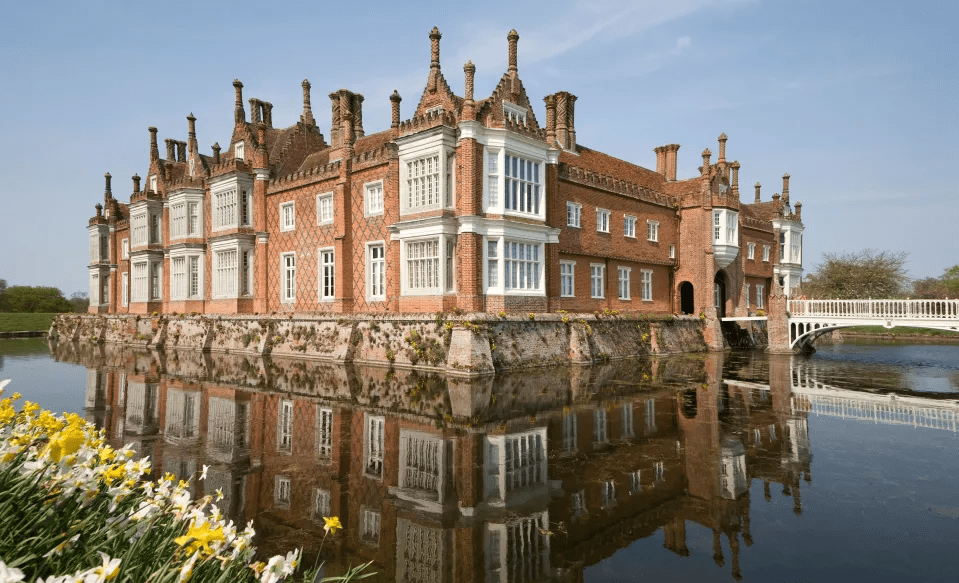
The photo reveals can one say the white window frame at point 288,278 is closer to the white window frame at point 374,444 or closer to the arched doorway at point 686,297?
the white window frame at point 374,444

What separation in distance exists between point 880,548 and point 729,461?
114 inches

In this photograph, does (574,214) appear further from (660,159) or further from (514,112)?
(660,159)

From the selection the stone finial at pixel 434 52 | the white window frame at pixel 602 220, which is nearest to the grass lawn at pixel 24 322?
the stone finial at pixel 434 52

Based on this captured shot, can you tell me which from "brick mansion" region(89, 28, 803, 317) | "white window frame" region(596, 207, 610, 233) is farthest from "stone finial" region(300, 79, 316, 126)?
"white window frame" region(596, 207, 610, 233)

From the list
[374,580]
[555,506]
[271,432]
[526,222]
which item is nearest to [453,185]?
[526,222]

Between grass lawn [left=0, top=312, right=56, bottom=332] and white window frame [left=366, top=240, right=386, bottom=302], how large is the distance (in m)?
50.6

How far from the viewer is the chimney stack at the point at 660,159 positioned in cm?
3594

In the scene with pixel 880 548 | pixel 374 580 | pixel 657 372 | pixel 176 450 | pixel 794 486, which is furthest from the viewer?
pixel 657 372

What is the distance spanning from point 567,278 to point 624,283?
5034mm

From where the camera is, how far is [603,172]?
30438 millimetres

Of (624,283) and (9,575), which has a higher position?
(624,283)

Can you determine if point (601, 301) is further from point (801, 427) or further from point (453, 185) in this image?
point (801, 427)

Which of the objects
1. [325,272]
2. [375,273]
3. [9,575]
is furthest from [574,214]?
[9,575]

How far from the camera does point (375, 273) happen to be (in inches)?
942
